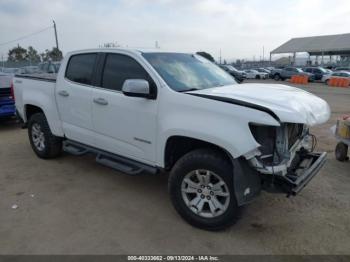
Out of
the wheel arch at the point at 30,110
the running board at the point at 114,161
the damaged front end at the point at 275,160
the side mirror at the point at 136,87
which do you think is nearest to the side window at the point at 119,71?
the side mirror at the point at 136,87

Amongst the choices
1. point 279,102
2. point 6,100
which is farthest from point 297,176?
point 6,100

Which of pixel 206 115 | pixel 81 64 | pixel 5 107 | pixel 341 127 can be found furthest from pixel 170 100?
pixel 5 107

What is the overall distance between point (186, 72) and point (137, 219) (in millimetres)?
1901

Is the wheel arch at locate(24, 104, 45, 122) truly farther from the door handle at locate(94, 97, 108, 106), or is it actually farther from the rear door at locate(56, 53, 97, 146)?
the door handle at locate(94, 97, 108, 106)

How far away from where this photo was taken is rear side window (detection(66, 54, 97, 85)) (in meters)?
4.63

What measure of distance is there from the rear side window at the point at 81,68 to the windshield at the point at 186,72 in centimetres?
102

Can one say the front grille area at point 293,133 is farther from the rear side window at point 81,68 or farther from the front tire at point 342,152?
the rear side window at point 81,68

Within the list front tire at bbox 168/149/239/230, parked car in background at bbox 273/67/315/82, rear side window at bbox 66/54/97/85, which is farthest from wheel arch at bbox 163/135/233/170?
parked car in background at bbox 273/67/315/82

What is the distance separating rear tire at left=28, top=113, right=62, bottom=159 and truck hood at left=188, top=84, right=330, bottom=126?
123 inches

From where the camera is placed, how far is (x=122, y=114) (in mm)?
4020

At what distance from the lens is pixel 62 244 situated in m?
3.27

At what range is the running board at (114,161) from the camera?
3.98 m

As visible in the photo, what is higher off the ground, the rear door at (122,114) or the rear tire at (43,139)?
the rear door at (122,114)

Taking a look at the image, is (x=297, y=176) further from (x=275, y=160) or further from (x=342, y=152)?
(x=342, y=152)
